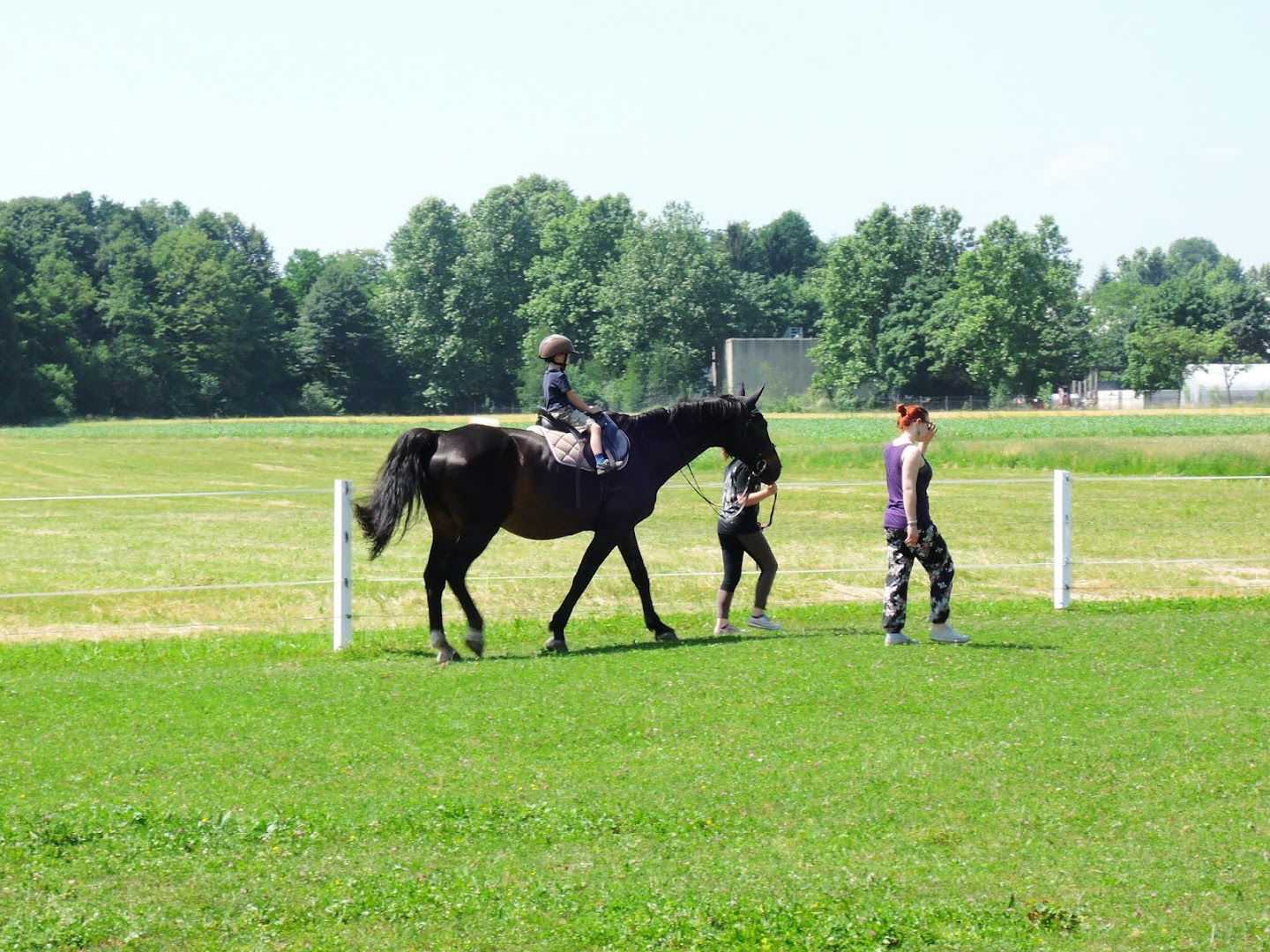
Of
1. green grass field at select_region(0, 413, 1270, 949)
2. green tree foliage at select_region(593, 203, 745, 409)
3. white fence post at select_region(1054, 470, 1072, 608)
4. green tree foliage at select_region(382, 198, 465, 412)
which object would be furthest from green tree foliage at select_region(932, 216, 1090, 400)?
white fence post at select_region(1054, 470, 1072, 608)

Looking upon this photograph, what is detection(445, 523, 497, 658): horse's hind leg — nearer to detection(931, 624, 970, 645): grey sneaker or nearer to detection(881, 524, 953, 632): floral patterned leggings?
detection(881, 524, 953, 632): floral patterned leggings

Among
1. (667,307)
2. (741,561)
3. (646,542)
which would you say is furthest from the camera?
(667,307)

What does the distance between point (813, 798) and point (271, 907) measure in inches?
106

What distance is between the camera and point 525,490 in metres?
11.9

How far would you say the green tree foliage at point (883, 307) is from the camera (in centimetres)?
9912

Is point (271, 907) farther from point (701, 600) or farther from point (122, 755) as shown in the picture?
point (701, 600)

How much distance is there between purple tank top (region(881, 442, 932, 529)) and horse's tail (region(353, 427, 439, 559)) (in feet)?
12.3

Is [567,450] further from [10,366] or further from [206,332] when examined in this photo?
[206,332]

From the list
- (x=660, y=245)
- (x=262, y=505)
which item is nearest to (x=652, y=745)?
(x=262, y=505)

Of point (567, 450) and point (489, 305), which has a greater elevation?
point (489, 305)

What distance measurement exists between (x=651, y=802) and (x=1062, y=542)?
8849 millimetres

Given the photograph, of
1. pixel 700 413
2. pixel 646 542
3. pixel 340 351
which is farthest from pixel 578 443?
pixel 340 351

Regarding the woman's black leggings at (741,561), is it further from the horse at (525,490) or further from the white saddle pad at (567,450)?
the white saddle pad at (567,450)

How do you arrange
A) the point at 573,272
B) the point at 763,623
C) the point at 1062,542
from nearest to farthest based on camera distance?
the point at 763,623 → the point at 1062,542 → the point at 573,272
